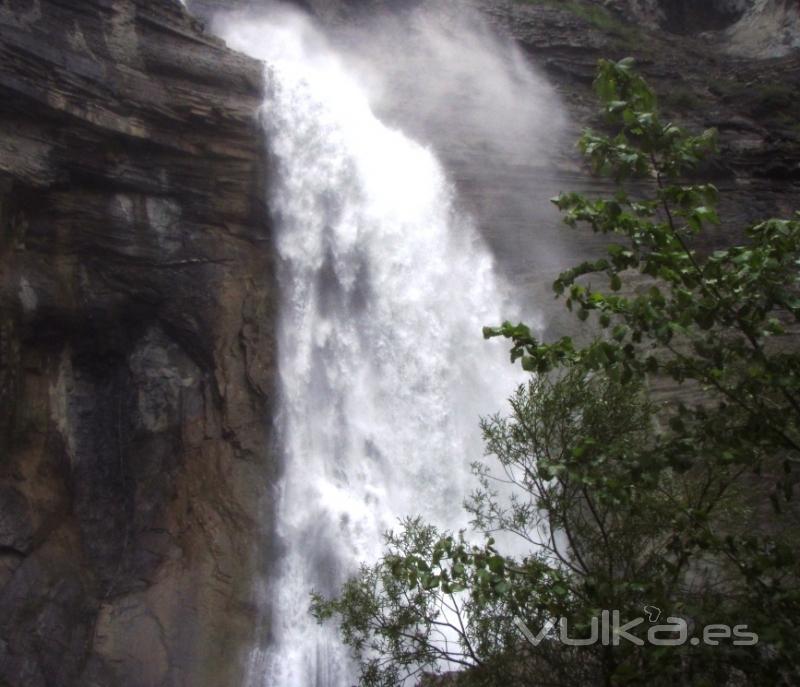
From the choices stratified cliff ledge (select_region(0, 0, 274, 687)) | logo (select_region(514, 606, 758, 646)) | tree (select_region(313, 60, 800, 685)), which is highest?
stratified cliff ledge (select_region(0, 0, 274, 687))

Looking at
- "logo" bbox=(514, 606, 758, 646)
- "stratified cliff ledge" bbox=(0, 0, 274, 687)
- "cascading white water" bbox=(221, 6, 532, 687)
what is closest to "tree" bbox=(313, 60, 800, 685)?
"logo" bbox=(514, 606, 758, 646)

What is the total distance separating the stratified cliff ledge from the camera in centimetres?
1438

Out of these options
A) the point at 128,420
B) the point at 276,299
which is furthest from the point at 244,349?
the point at 128,420

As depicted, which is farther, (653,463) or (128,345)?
(128,345)

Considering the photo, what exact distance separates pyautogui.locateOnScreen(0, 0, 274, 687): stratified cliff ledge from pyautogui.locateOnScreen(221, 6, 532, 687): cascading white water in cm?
69

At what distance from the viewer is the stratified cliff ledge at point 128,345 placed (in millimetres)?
14375

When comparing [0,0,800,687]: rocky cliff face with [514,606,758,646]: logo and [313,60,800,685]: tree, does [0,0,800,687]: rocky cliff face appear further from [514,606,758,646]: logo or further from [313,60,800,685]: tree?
[514,606,758,646]: logo

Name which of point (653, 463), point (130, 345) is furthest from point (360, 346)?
point (653, 463)

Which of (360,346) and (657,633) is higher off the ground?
(360,346)

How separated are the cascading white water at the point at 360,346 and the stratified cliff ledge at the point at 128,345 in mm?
693

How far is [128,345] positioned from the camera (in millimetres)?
16531

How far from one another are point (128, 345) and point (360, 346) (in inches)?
202

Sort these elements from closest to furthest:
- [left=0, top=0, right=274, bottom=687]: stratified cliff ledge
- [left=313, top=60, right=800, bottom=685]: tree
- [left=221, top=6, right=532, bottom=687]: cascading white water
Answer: [left=313, top=60, right=800, bottom=685]: tree < [left=0, top=0, right=274, bottom=687]: stratified cliff ledge < [left=221, top=6, right=532, bottom=687]: cascading white water

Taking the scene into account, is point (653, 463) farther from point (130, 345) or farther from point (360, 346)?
point (130, 345)
